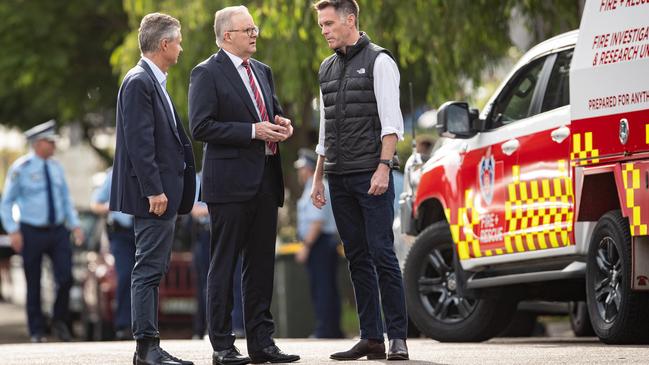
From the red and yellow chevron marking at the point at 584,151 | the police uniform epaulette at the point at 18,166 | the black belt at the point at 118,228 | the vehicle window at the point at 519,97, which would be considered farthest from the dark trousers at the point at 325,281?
the red and yellow chevron marking at the point at 584,151

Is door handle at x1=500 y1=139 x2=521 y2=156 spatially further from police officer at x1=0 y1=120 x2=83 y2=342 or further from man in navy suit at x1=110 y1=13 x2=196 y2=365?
police officer at x1=0 y1=120 x2=83 y2=342

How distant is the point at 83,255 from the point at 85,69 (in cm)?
475

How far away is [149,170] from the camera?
9125 mm

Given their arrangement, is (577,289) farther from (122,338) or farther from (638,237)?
(122,338)

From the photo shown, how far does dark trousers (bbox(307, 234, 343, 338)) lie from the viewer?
17875 millimetres

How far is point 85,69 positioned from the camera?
24672 mm

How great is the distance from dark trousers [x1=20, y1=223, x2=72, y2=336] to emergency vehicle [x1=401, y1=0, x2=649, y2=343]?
4720 mm

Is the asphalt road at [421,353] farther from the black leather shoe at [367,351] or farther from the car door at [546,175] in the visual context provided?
the car door at [546,175]

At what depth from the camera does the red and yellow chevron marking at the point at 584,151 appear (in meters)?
10.4

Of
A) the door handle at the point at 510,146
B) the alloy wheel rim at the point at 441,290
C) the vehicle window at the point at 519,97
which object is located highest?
the vehicle window at the point at 519,97

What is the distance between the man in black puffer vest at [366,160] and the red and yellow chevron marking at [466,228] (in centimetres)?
237

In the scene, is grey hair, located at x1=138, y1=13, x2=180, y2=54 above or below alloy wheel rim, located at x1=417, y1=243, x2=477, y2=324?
above

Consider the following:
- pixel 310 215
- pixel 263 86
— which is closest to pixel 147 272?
pixel 263 86

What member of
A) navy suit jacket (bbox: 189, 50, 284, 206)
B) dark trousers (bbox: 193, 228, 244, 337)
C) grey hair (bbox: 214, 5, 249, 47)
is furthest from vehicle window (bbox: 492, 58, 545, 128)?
dark trousers (bbox: 193, 228, 244, 337)
